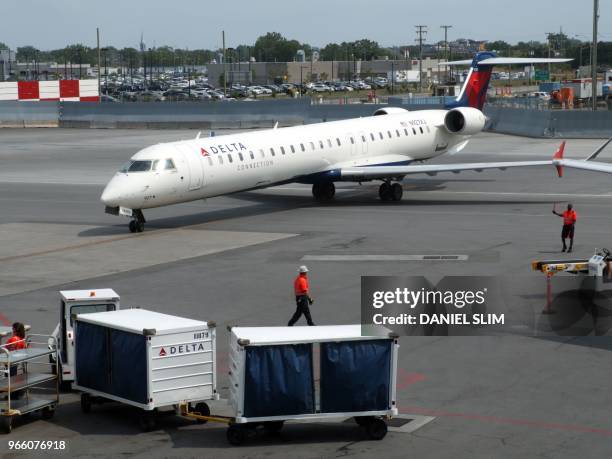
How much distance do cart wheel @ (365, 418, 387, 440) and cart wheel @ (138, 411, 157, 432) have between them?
3.24 m

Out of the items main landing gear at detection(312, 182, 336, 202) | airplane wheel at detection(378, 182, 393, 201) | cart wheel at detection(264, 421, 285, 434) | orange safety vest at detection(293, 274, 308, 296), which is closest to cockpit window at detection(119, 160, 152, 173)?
main landing gear at detection(312, 182, 336, 202)

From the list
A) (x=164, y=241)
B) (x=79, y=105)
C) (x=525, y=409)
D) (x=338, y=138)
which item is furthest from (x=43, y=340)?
(x=79, y=105)

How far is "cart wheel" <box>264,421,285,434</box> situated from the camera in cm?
1536

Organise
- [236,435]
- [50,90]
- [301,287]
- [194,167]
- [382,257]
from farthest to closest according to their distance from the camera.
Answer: [50,90] < [194,167] < [382,257] < [301,287] < [236,435]

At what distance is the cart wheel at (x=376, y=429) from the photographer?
15078 mm

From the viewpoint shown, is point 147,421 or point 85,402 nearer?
point 147,421

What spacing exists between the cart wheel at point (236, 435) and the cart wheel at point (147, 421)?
1.36 m

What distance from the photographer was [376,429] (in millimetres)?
15102

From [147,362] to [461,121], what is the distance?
107 ft

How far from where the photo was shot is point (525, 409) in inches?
636

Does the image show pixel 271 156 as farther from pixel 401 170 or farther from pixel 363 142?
pixel 363 142

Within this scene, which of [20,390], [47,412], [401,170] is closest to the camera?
[47,412]

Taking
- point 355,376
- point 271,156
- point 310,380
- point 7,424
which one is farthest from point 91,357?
point 271,156

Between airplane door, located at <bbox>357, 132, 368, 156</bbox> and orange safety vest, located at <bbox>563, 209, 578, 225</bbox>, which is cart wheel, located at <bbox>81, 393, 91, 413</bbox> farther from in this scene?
airplane door, located at <bbox>357, 132, 368, 156</bbox>
